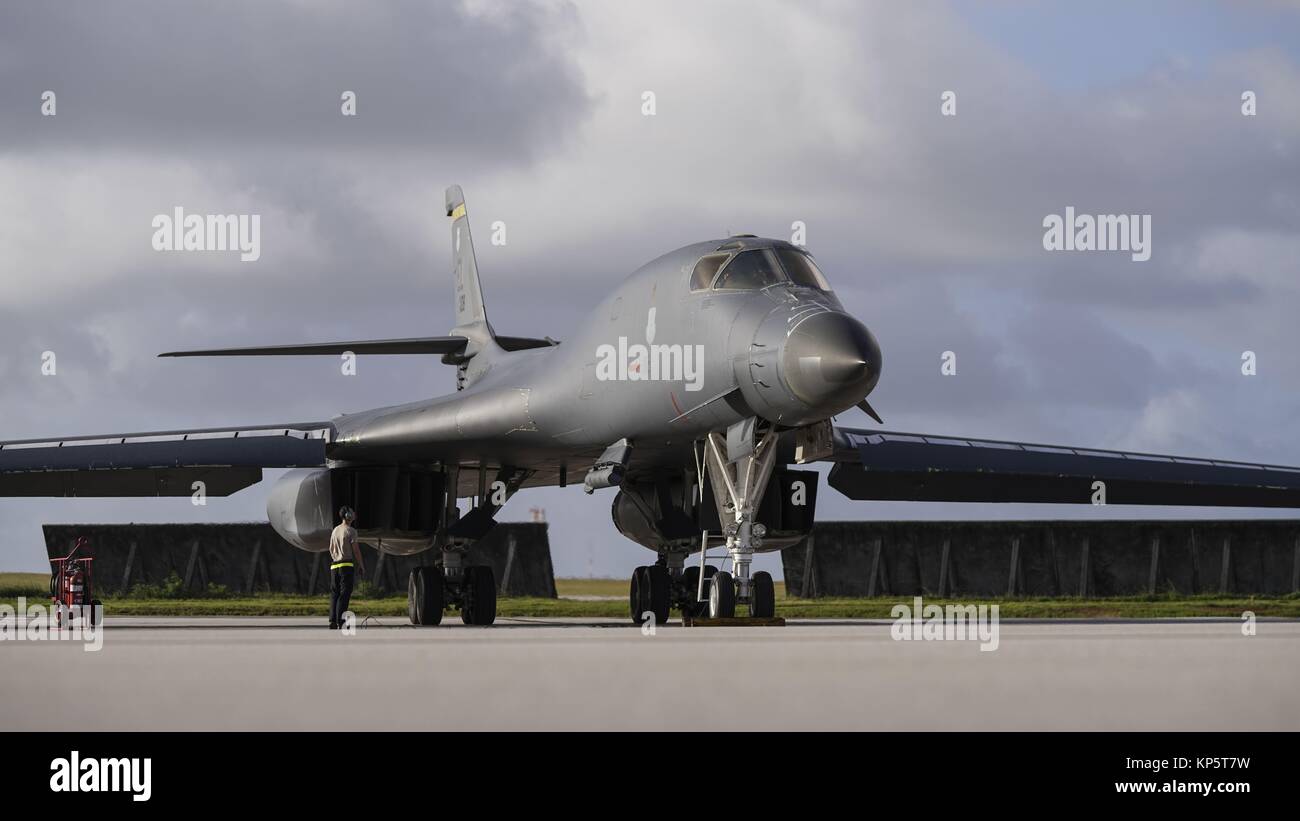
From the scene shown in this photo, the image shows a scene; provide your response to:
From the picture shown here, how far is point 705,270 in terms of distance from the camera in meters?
15.2

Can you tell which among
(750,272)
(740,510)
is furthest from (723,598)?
(750,272)

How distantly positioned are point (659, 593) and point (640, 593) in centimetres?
45

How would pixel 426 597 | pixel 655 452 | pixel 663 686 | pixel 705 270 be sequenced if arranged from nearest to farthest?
1. pixel 663 686
2. pixel 705 270
3. pixel 655 452
4. pixel 426 597

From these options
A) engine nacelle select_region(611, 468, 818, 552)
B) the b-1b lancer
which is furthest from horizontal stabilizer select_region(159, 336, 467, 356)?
engine nacelle select_region(611, 468, 818, 552)

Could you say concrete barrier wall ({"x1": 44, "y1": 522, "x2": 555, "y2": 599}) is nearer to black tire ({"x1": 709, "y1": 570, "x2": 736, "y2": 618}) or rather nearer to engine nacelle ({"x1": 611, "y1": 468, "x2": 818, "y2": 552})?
engine nacelle ({"x1": 611, "y1": 468, "x2": 818, "y2": 552})

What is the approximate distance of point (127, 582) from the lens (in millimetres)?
32469

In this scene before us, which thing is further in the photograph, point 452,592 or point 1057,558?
point 1057,558

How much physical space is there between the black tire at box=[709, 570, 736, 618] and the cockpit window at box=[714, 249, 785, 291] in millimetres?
2766

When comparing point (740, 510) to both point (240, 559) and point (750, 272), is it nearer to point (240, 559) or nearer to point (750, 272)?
point (750, 272)

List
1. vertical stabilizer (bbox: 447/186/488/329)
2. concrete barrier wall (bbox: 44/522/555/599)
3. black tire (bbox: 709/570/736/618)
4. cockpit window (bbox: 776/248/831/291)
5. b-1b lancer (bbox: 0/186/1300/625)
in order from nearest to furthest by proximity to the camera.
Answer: black tire (bbox: 709/570/736/618) → b-1b lancer (bbox: 0/186/1300/625) → cockpit window (bbox: 776/248/831/291) → vertical stabilizer (bbox: 447/186/488/329) → concrete barrier wall (bbox: 44/522/555/599)

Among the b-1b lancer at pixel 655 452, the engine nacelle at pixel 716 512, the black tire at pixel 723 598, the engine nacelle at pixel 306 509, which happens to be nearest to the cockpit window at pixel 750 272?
the b-1b lancer at pixel 655 452

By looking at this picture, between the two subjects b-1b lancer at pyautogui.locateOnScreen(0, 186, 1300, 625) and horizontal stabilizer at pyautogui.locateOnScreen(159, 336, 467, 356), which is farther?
horizontal stabilizer at pyautogui.locateOnScreen(159, 336, 467, 356)

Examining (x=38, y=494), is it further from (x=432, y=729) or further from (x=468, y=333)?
(x=432, y=729)

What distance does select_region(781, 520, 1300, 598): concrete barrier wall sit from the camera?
26.6 meters
